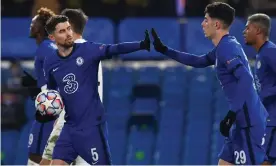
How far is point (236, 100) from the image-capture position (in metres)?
7.68

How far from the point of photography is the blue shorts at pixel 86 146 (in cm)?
828

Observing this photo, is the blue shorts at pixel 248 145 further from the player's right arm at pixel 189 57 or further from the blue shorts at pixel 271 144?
the blue shorts at pixel 271 144

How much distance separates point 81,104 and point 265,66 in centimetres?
195

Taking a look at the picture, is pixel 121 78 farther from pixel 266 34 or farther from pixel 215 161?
pixel 266 34

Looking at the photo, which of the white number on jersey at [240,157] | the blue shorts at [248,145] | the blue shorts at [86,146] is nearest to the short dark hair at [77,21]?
the blue shorts at [86,146]

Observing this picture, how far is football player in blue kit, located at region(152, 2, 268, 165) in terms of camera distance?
7.64 meters

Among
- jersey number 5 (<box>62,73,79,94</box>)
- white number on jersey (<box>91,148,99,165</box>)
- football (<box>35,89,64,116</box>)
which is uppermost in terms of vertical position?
jersey number 5 (<box>62,73,79,94</box>)

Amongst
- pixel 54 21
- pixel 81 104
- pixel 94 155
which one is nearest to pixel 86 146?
pixel 94 155

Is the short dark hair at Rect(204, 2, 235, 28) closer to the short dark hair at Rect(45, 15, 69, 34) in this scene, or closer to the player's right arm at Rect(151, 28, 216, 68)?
the player's right arm at Rect(151, 28, 216, 68)

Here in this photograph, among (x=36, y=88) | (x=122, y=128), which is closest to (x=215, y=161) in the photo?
(x=122, y=128)

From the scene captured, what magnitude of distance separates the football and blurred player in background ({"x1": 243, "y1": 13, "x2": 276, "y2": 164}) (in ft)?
6.62

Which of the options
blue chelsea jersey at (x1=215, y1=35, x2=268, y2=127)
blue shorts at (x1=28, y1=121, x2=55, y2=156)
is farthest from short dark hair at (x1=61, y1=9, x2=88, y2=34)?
blue chelsea jersey at (x1=215, y1=35, x2=268, y2=127)

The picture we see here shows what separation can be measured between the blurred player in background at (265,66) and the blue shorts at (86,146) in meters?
1.76

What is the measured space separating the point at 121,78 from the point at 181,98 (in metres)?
0.96
